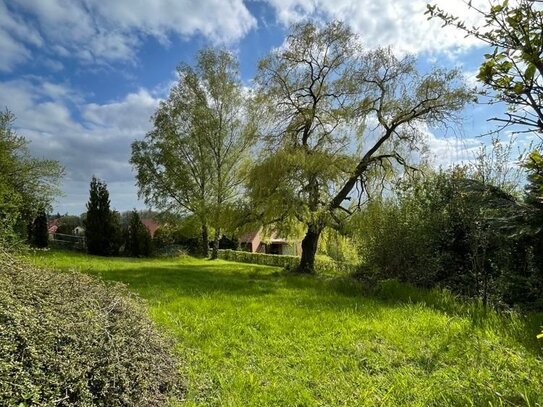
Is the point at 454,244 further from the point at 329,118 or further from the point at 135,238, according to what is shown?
the point at 135,238

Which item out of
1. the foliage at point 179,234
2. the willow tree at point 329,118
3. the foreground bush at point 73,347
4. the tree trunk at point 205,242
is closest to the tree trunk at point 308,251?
the willow tree at point 329,118

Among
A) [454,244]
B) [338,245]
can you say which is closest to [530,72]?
[454,244]

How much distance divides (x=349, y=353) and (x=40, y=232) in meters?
23.3

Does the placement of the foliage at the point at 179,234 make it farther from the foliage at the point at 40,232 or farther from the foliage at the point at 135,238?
the foliage at the point at 40,232

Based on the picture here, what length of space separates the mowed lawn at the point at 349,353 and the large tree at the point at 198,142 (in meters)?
18.8

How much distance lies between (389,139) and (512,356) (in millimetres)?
12957

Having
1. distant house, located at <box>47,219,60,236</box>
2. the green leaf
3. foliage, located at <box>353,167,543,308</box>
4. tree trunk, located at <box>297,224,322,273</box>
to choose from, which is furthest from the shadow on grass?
distant house, located at <box>47,219,60,236</box>

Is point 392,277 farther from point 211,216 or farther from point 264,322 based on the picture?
point 211,216

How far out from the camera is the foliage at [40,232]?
74.6 feet

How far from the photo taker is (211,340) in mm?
5391

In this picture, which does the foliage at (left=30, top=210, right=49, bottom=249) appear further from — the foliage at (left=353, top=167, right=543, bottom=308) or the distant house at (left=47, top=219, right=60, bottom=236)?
the foliage at (left=353, top=167, right=543, bottom=308)

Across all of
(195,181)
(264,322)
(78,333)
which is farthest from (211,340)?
(195,181)

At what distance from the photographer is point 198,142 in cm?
2619

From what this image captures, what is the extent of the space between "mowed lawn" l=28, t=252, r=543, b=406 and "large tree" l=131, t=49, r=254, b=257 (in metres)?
18.8
